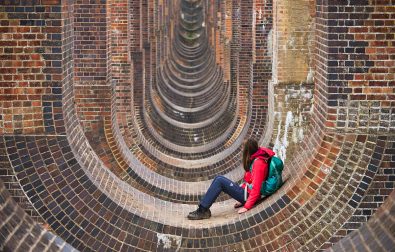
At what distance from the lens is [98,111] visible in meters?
11.7

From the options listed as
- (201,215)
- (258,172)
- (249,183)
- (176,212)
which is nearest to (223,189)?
(249,183)

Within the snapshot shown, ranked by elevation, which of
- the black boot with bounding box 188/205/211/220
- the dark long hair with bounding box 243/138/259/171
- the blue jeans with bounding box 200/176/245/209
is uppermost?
the dark long hair with bounding box 243/138/259/171

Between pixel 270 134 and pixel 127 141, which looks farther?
pixel 127 141

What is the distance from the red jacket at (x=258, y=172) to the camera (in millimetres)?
7855

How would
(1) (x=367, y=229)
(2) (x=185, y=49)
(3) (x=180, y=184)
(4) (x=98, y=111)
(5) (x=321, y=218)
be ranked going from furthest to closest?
(2) (x=185, y=49) → (3) (x=180, y=184) → (4) (x=98, y=111) → (5) (x=321, y=218) → (1) (x=367, y=229)

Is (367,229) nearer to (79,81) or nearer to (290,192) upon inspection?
Answer: (290,192)

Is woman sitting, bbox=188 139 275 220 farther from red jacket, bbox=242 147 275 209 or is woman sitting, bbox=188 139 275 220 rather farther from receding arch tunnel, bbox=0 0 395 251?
receding arch tunnel, bbox=0 0 395 251

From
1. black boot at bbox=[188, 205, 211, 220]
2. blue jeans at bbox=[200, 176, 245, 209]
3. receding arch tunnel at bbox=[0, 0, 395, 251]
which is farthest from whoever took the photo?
black boot at bbox=[188, 205, 211, 220]

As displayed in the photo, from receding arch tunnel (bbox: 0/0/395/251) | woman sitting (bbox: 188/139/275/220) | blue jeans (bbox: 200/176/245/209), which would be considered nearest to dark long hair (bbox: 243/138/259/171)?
woman sitting (bbox: 188/139/275/220)

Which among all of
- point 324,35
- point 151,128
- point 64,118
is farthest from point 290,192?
point 151,128

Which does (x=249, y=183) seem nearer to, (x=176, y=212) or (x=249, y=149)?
(x=249, y=149)

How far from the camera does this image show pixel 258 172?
785 centimetres

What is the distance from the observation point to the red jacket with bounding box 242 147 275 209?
7.86m

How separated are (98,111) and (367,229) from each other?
6698 mm
